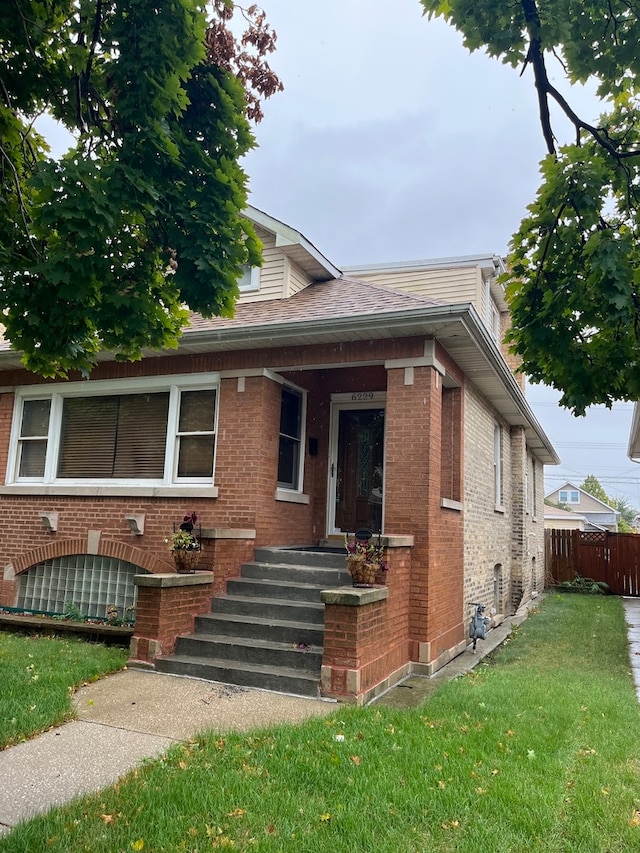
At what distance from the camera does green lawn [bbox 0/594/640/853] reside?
11.0 ft

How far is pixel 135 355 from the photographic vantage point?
547cm

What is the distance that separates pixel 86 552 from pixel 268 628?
3720 millimetres

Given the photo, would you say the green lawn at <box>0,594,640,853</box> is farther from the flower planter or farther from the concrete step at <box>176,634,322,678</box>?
the flower planter

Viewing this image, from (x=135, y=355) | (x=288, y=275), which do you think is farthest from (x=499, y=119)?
(x=288, y=275)

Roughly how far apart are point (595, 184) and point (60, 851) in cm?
475

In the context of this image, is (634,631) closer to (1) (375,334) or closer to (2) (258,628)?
(1) (375,334)

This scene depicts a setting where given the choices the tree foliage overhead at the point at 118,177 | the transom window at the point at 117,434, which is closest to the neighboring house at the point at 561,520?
the transom window at the point at 117,434

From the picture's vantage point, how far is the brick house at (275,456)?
756 cm

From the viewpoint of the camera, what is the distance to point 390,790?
3.88 meters

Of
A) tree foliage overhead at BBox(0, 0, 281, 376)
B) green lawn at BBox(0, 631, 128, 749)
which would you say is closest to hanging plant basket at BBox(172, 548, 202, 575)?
green lawn at BBox(0, 631, 128, 749)

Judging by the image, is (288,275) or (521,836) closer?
(521,836)

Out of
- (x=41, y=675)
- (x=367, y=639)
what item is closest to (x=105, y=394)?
(x=41, y=675)

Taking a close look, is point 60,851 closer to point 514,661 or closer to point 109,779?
point 109,779

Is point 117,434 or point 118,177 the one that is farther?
point 117,434
